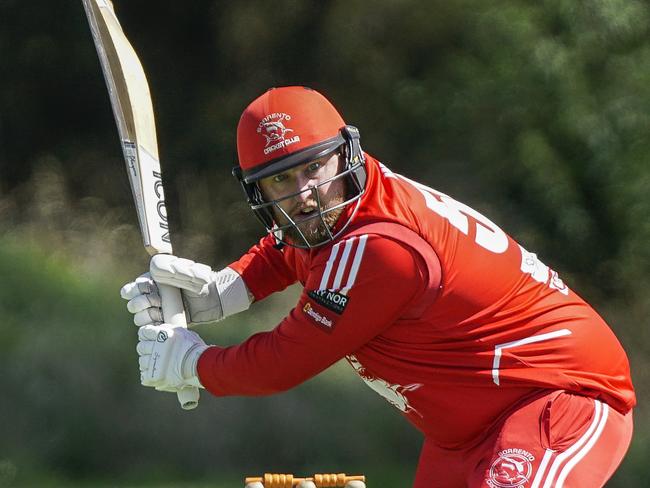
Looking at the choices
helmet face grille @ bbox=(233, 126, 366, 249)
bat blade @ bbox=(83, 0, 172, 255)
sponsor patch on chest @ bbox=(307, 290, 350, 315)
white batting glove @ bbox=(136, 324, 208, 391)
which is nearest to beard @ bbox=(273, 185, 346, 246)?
helmet face grille @ bbox=(233, 126, 366, 249)

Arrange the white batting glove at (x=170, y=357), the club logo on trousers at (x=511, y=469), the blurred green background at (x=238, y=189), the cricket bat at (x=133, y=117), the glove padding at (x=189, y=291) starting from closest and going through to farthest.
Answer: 1. the club logo on trousers at (x=511, y=469)
2. the white batting glove at (x=170, y=357)
3. the glove padding at (x=189, y=291)
4. the cricket bat at (x=133, y=117)
5. the blurred green background at (x=238, y=189)

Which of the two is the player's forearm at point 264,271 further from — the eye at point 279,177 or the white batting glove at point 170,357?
the eye at point 279,177

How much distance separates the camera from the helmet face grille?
2467mm

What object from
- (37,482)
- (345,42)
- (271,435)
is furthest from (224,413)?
(345,42)

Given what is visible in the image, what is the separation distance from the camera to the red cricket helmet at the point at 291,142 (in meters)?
2.48

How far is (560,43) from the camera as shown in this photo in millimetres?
5492

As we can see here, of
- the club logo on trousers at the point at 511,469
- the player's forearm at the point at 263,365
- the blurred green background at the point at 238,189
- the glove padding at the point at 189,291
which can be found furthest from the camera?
the blurred green background at the point at 238,189

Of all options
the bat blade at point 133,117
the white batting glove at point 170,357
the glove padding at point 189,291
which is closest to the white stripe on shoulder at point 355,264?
the white batting glove at point 170,357

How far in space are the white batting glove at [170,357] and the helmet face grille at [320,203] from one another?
32cm

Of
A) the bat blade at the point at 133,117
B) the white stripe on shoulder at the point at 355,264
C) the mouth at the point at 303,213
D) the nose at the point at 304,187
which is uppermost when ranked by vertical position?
the bat blade at the point at 133,117

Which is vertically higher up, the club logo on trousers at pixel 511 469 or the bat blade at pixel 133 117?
the bat blade at pixel 133 117

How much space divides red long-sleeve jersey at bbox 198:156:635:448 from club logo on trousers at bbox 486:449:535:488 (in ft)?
0.43

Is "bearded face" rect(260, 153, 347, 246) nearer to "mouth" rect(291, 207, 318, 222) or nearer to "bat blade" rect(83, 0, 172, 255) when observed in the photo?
"mouth" rect(291, 207, 318, 222)

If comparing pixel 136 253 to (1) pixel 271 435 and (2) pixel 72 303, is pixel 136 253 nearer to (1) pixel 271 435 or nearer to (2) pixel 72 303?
(2) pixel 72 303
